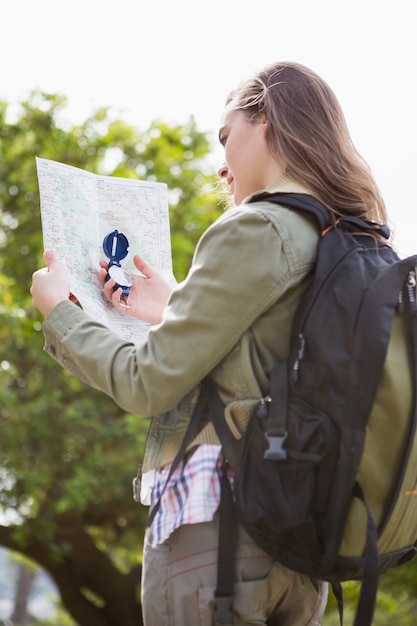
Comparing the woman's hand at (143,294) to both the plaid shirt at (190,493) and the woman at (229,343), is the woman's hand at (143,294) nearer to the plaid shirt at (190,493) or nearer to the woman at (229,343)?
the woman at (229,343)

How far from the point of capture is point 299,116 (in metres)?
1.95

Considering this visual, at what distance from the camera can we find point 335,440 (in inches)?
66.7

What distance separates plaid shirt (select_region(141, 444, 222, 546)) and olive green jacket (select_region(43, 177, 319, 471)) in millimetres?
37

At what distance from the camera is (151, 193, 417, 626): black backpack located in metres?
1.69

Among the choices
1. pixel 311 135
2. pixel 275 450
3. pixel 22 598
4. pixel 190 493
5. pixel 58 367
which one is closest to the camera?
pixel 275 450

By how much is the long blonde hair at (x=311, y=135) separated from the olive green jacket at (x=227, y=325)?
117 mm

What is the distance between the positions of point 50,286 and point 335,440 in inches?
27.8

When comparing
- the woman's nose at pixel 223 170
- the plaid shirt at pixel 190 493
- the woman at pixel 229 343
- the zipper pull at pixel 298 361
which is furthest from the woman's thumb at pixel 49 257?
the zipper pull at pixel 298 361

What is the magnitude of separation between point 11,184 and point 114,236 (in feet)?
20.9

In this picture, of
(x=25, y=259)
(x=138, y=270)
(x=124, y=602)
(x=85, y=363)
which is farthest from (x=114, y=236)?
(x=124, y=602)

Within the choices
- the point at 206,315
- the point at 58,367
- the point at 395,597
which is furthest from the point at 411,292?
the point at 58,367

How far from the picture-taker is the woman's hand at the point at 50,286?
198 centimetres

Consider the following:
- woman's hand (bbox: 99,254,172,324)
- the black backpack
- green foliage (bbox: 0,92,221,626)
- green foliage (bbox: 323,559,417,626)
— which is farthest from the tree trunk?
the black backpack

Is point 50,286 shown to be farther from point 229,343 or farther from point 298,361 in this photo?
point 298,361
